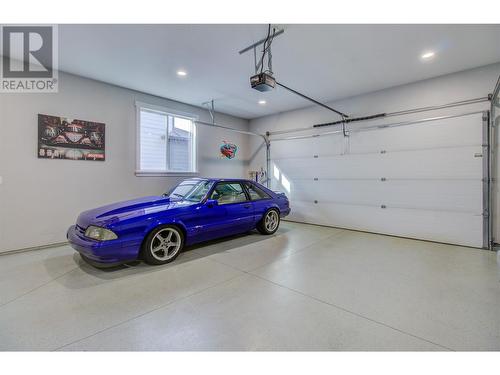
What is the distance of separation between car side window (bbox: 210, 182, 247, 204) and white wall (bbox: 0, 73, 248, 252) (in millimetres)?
1974

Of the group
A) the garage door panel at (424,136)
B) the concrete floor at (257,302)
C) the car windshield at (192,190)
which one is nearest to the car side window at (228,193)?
the car windshield at (192,190)

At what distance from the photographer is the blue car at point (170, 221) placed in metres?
2.77

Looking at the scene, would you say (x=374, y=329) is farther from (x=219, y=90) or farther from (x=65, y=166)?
(x=65, y=166)

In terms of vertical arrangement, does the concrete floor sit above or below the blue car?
below

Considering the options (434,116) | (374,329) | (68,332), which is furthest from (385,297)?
(434,116)

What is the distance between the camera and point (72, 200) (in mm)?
4160

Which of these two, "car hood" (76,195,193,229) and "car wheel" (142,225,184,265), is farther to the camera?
"car wheel" (142,225,184,265)

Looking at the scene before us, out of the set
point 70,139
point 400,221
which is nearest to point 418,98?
point 400,221

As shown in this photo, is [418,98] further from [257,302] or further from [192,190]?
[257,302]

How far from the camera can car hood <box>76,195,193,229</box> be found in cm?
287

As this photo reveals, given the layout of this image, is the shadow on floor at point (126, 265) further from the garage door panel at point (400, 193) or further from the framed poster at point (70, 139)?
the garage door panel at point (400, 193)

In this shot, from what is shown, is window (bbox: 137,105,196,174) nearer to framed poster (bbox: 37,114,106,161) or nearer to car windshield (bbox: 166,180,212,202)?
framed poster (bbox: 37,114,106,161)

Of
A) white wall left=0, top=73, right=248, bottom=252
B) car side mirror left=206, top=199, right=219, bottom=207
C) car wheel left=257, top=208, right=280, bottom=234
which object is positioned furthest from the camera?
car wheel left=257, top=208, right=280, bottom=234

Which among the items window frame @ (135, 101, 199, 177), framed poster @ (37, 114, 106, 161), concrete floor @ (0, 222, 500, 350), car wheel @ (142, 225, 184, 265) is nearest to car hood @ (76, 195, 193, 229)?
car wheel @ (142, 225, 184, 265)
